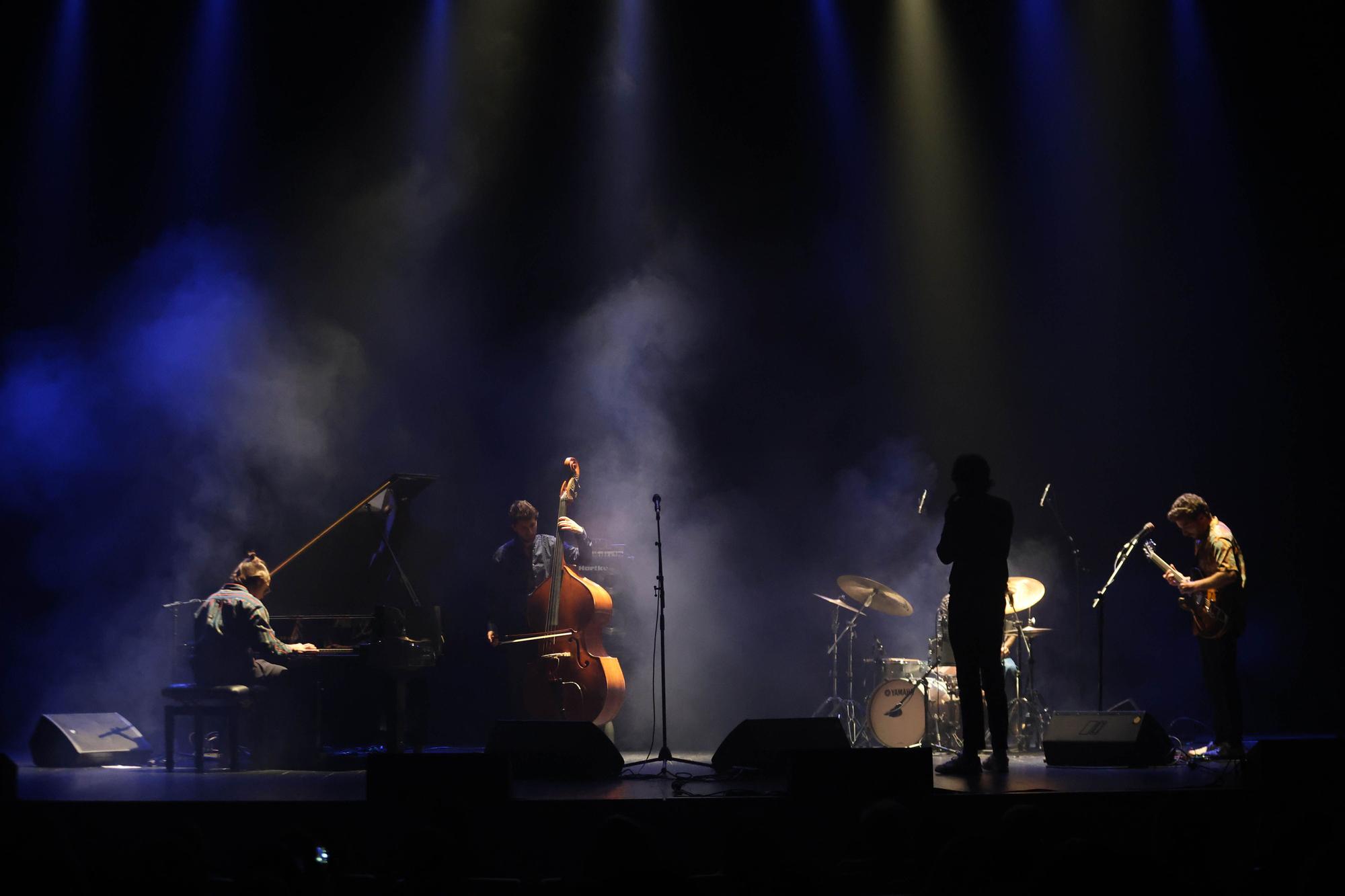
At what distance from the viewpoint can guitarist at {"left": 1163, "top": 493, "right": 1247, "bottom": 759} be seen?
6.95 m

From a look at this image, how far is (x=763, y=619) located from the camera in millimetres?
9461

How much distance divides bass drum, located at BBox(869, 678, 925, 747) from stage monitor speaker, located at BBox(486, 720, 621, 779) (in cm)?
316

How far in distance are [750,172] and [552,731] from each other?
5724 mm

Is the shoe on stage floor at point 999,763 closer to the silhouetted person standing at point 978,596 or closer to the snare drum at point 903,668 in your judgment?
the silhouetted person standing at point 978,596

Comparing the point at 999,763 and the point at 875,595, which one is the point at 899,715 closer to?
the point at 875,595

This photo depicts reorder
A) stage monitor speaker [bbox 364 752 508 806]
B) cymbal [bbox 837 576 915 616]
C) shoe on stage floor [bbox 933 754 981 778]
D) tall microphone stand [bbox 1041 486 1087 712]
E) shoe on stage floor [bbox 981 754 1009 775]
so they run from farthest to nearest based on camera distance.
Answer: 1. tall microphone stand [bbox 1041 486 1087 712]
2. cymbal [bbox 837 576 915 616]
3. shoe on stage floor [bbox 981 754 1009 775]
4. shoe on stage floor [bbox 933 754 981 778]
5. stage monitor speaker [bbox 364 752 508 806]

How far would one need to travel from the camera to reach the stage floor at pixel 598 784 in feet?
14.7

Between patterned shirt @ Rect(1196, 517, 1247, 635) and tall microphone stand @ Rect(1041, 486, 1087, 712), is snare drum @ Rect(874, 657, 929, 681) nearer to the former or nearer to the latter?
tall microphone stand @ Rect(1041, 486, 1087, 712)

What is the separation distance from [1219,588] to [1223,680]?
55 cm

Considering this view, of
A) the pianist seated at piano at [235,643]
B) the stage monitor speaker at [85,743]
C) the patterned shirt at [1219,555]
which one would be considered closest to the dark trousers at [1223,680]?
the patterned shirt at [1219,555]

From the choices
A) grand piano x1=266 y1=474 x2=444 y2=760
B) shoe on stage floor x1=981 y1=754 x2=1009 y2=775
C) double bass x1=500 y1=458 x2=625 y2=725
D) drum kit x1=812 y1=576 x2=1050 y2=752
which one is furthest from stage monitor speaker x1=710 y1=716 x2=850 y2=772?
drum kit x1=812 y1=576 x2=1050 y2=752

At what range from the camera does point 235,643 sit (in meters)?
6.89

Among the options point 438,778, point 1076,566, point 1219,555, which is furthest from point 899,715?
point 438,778

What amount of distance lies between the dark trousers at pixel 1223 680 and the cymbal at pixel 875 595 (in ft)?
6.36
